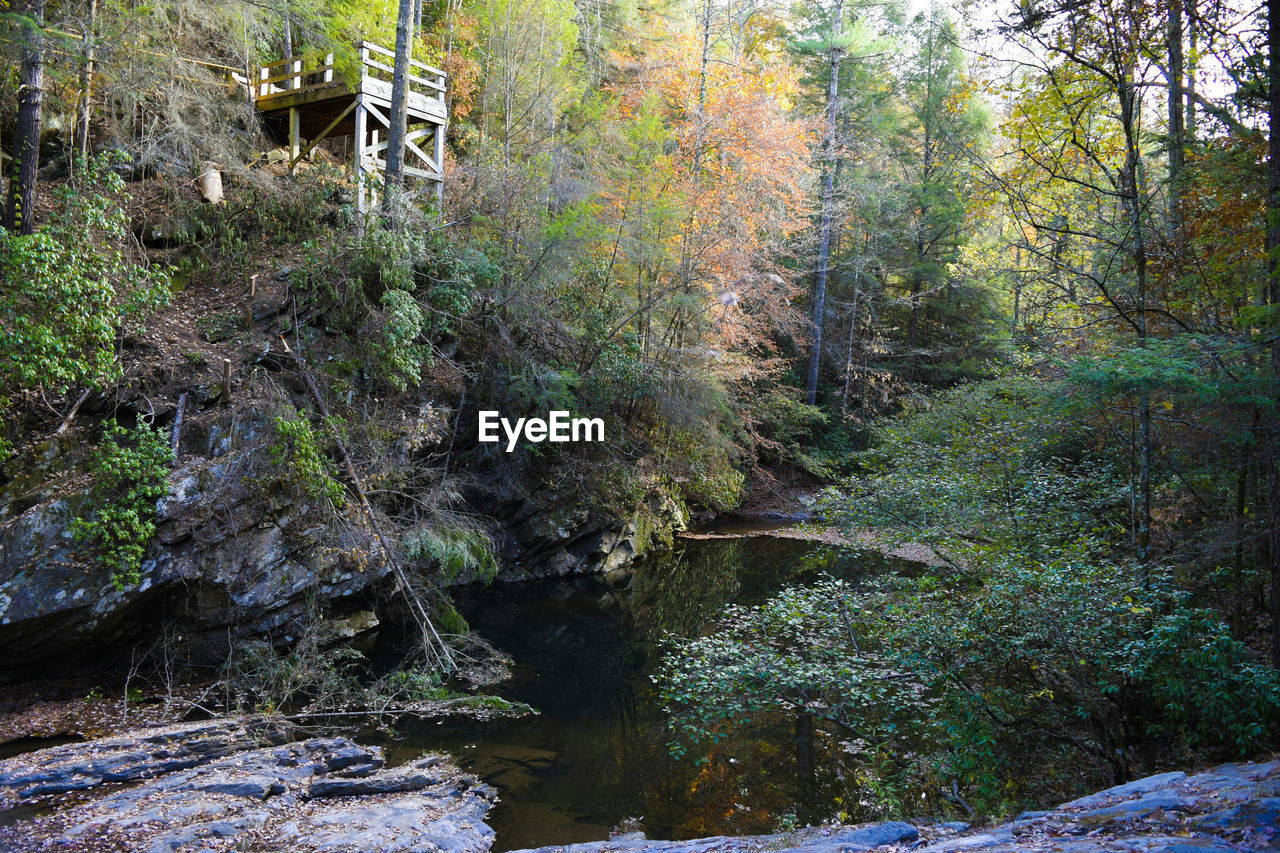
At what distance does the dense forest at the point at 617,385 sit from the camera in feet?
18.0

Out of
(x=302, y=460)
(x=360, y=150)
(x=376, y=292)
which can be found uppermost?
(x=360, y=150)

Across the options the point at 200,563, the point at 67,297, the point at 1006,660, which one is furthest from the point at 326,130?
the point at 1006,660

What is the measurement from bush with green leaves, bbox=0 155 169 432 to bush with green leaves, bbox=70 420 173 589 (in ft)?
2.41

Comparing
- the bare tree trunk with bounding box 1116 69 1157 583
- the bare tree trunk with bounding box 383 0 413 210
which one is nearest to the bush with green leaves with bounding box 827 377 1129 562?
the bare tree trunk with bounding box 1116 69 1157 583

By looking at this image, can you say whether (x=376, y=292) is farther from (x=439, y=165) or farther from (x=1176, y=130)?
(x=1176, y=130)

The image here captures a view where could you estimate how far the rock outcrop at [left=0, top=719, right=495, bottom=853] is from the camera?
4703mm

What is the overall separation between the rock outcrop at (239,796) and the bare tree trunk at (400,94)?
8.45m

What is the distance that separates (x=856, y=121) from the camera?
848 inches

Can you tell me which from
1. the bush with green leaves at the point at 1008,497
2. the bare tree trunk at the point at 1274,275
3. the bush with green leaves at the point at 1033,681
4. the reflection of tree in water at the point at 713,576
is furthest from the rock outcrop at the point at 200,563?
the bare tree trunk at the point at 1274,275

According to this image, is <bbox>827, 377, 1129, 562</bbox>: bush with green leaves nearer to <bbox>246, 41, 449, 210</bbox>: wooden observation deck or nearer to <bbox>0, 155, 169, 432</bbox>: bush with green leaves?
<bbox>0, 155, 169, 432</bbox>: bush with green leaves

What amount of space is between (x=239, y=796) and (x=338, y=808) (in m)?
0.72

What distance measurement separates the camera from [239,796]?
532cm

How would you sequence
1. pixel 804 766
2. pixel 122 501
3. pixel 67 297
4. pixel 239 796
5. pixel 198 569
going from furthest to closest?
1. pixel 198 569
2. pixel 122 501
3. pixel 67 297
4. pixel 804 766
5. pixel 239 796

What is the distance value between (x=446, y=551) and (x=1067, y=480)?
24.1ft
